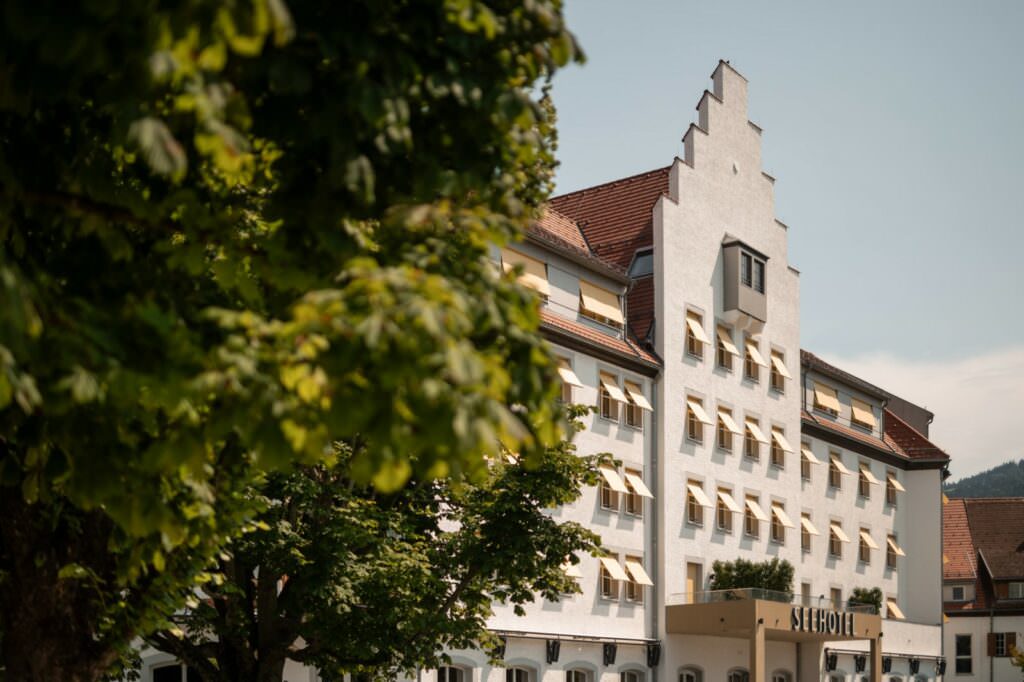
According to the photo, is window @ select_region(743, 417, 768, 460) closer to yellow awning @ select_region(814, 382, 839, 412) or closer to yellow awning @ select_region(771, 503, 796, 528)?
yellow awning @ select_region(771, 503, 796, 528)

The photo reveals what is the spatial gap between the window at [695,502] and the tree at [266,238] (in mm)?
33918

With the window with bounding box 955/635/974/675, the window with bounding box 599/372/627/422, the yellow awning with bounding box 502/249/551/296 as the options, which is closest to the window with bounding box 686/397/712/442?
the window with bounding box 599/372/627/422

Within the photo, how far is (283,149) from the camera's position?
25.1 ft

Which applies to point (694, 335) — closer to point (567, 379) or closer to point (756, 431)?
point (756, 431)

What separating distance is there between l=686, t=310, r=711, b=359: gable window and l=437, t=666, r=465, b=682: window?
13668 mm

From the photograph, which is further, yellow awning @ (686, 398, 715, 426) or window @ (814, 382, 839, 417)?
window @ (814, 382, 839, 417)

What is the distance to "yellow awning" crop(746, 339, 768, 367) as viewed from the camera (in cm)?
4634

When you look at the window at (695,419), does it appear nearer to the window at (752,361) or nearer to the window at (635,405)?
the window at (635,405)

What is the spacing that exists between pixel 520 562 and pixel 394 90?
1477 cm

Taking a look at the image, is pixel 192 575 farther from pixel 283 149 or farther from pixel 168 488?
pixel 283 149

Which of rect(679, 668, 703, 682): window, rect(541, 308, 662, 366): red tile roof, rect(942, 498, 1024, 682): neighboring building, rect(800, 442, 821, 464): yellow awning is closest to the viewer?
rect(541, 308, 662, 366): red tile roof

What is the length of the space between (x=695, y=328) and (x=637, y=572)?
7.99m

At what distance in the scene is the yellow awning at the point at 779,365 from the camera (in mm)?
48062

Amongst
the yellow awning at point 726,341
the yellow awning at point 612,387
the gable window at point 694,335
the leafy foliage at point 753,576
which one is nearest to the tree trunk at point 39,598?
the yellow awning at point 612,387
